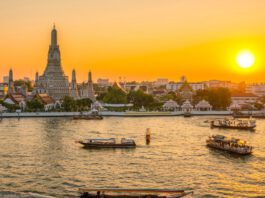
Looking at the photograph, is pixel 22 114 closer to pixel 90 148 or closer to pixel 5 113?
pixel 5 113

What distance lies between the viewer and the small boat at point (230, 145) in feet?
114

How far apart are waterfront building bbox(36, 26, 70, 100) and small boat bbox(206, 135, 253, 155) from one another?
6912cm

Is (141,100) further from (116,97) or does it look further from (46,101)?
(46,101)

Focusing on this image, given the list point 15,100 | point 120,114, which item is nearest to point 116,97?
point 120,114

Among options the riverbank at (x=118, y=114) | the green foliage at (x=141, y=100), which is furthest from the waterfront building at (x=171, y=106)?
the riverbank at (x=118, y=114)

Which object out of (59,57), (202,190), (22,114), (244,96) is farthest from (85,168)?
(244,96)

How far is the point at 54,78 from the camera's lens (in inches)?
4154

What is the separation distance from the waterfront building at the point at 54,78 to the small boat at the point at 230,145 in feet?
227

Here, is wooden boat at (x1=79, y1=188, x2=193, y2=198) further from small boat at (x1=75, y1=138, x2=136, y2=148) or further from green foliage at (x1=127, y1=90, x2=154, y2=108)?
green foliage at (x1=127, y1=90, x2=154, y2=108)

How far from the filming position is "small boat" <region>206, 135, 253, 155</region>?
3472 centimetres

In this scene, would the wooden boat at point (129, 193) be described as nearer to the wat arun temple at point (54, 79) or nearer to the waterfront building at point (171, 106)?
the waterfront building at point (171, 106)

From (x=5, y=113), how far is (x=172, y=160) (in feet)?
187

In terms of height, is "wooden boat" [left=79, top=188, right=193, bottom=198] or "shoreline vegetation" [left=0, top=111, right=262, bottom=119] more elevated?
"shoreline vegetation" [left=0, top=111, right=262, bottom=119]

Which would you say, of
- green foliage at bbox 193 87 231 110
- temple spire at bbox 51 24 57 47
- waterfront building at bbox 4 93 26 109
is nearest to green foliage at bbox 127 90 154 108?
green foliage at bbox 193 87 231 110
